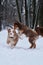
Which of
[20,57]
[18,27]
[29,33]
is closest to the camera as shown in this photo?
[20,57]

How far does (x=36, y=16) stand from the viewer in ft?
43.2

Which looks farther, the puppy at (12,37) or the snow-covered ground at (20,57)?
the puppy at (12,37)

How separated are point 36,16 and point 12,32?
7.19 metres

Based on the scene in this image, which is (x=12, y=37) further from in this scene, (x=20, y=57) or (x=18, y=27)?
(x=20, y=57)

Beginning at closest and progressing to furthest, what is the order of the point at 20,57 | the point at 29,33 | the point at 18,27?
1. the point at 20,57
2. the point at 18,27
3. the point at 29,33

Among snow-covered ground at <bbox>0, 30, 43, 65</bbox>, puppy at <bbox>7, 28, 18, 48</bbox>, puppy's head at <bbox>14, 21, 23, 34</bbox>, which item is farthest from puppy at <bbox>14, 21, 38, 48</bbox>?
snow-covered ground at <bbox>0, 30, 43, 65</bbox>

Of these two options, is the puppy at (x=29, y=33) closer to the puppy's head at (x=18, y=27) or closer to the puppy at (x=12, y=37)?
the puppy's head at (x=18, y=27)

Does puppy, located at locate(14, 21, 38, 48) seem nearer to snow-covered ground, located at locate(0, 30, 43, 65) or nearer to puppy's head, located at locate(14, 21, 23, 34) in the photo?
puppy's head, located at locate(14, 21, 23, 34)

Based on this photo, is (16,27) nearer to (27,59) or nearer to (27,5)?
(27,59)

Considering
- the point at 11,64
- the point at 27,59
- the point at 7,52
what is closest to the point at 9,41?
the point at 7,52

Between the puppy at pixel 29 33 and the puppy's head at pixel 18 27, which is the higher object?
the puppy's head at pixel 18 27

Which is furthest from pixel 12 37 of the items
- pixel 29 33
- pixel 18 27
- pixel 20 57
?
pixel 20 57

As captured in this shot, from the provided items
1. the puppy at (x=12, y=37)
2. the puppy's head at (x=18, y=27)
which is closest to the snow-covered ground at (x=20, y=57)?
the puppy at (x=12, y=37)

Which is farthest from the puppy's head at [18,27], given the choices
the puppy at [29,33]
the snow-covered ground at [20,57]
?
the snow-covered ground at [20,57]
